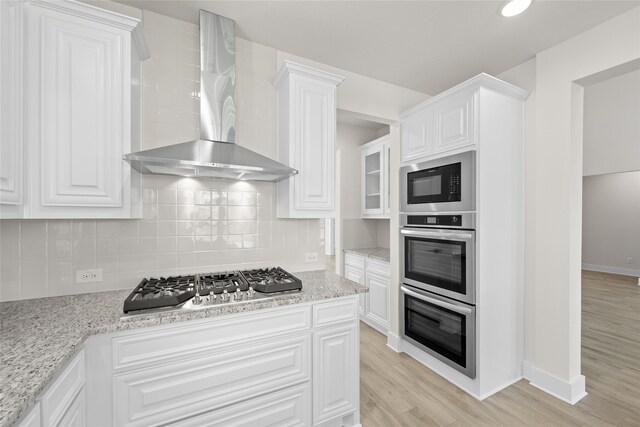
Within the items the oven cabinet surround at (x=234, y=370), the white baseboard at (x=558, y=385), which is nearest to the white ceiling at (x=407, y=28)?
the oven cabinet surround at (x=234, y=370)

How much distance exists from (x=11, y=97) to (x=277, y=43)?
1681mm

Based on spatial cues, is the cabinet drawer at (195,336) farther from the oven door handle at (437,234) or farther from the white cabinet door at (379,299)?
the white cabinet door at (379,299)

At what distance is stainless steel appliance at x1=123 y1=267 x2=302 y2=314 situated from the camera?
139cm

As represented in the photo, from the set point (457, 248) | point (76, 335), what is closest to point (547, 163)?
point (457, 248)

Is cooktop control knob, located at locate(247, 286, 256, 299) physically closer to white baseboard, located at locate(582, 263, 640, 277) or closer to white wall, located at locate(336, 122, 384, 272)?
white wall, located at locate(336, 122, 384, 272)

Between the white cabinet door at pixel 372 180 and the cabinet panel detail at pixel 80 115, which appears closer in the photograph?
the cabinet panel detail at pixel 80 115

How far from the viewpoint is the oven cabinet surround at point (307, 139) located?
204 centimetres

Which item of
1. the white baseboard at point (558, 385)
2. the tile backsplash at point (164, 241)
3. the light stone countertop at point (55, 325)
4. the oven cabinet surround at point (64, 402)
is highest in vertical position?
the tile backsplash at point (164, 241)

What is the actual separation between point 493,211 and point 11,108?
9.69 ft

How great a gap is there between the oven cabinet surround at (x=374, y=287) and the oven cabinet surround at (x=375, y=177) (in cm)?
67

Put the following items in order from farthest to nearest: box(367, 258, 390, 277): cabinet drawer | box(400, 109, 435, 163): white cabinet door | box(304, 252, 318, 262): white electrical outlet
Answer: box(367, 258, 390, 277): cabinet drawer → box(400, 109, 435, 163): white cabinet door → box(304, 252, 318, 262): white electrical outlet

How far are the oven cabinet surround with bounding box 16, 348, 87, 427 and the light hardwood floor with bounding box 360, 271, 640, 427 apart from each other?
65.4 inches

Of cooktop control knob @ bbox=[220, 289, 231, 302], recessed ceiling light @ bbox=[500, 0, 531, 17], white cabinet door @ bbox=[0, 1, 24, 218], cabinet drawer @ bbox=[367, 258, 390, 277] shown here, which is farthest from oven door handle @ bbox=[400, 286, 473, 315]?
white cabinet door @ bbox=[0, 1, 24, 218]

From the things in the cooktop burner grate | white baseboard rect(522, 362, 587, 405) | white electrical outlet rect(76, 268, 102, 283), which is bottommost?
white baseboard rect(522, 362, 587, 405)
